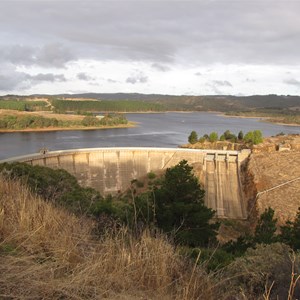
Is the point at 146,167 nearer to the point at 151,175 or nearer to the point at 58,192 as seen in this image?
the point at 151,175

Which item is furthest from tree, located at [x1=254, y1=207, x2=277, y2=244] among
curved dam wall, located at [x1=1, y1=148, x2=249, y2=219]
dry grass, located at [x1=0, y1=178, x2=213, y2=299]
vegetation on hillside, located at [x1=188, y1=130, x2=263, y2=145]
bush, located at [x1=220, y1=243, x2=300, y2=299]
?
vegetation on hillside, located at [x1=188, y1=130, x2=263, y2=145]

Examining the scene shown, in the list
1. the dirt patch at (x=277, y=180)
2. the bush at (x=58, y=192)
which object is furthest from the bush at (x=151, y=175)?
the bush at (x=58, y=192)

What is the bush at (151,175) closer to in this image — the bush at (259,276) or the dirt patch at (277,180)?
the dirt patch at (277,180)

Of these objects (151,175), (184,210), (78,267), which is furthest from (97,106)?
(78,267)

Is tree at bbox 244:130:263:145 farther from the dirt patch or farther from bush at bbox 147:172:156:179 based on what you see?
bush at bbox 147:172:156:179

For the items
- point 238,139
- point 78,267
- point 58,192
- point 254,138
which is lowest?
point 238,139

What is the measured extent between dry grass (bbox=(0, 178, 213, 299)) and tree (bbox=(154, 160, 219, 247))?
258 inches

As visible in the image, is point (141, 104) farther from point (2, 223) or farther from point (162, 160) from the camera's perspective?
point (2, 223)

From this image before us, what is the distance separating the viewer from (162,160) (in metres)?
30.8

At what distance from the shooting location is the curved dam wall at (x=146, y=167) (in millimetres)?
25531

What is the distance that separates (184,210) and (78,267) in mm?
9267

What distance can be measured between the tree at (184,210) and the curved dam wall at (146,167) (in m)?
11.5

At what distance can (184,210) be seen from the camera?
12.0m

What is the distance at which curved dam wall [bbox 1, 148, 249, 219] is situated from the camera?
25531mm
